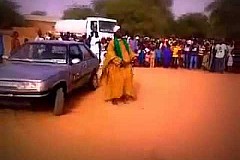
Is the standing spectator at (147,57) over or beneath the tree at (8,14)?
beneath

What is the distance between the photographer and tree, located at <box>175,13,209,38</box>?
3.71 ft

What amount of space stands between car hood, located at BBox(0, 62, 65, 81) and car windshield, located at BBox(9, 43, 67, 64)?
24 millimetres

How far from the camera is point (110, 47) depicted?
4.22ft

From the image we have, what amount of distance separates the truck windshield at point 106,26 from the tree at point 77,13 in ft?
0.17

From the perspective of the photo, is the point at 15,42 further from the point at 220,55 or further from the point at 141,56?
the point at 220,55

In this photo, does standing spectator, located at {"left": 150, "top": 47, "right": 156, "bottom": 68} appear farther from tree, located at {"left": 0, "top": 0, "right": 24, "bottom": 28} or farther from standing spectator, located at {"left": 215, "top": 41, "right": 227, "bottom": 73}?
tree, located at {"left": 0, "top": 0, "right": 24, "bottom": 28}

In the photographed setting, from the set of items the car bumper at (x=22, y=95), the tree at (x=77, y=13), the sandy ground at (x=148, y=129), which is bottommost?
the sandy ground at (x=148, y=129)

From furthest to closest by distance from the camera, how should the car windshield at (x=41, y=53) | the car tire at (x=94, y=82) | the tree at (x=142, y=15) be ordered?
1. the car tire at (x=94, y=82)
2. the car windshield at (x=41, y=53)
3. the tree at (x=142, y=15)

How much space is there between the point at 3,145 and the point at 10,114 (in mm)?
121

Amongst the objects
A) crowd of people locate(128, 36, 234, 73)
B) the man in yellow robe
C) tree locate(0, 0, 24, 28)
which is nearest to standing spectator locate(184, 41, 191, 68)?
crowd of people locate(128, 36, 234, 73)

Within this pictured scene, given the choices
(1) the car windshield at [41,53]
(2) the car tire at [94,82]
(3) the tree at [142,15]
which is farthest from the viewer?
(2) the car tire at [94,82]

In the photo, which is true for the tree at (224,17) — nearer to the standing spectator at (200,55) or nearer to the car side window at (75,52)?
the standing spectator at (200,55)

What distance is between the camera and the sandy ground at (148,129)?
46.0 inches

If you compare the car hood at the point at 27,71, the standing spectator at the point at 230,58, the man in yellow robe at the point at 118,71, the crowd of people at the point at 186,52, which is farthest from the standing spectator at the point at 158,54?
the car hood at the point at 27,71
